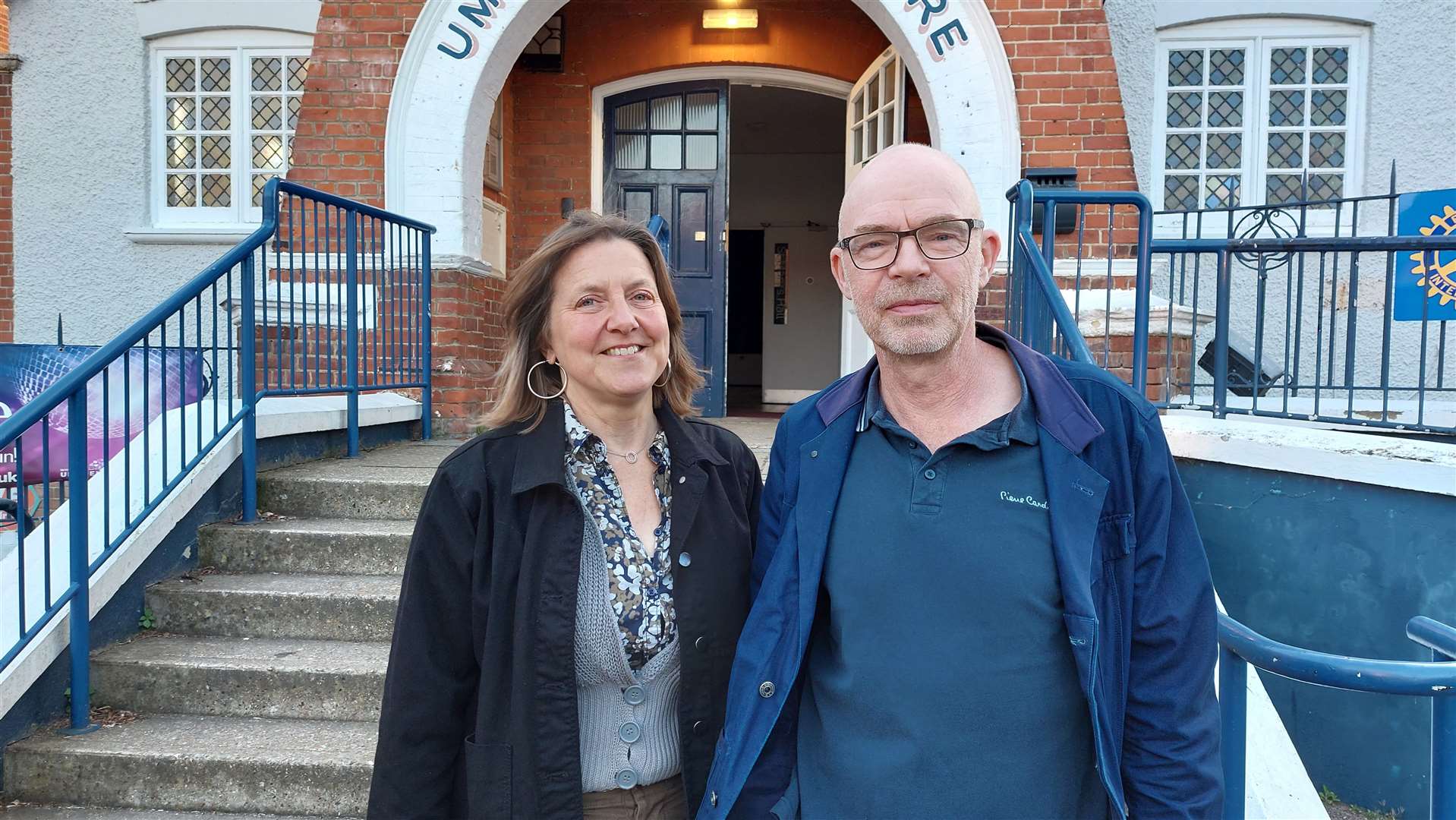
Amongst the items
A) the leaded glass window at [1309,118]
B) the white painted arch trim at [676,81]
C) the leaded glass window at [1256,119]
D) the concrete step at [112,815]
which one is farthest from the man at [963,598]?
the leaded glass window at [1309,118]

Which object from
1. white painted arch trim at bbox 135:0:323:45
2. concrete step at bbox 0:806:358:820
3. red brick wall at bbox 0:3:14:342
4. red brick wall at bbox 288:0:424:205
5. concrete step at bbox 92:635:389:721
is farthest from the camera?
red brick wall at bbox 0:3:14:342

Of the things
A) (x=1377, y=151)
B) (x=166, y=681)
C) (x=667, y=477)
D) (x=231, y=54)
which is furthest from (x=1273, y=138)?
(x=231, y=54)

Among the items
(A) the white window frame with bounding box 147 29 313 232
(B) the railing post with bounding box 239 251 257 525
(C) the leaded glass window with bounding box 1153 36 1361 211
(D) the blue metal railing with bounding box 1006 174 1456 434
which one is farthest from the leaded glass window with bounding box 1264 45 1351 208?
(A) the white window frame with bounding box 147 29 313 232

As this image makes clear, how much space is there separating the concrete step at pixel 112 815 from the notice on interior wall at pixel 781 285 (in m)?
9.19

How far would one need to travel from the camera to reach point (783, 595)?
1413mm

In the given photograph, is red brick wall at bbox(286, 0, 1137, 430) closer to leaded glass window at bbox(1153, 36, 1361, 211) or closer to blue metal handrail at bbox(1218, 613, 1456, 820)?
leaded glass window at bbox(1153, 36, 1361, 211)

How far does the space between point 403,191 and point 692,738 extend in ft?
16.5

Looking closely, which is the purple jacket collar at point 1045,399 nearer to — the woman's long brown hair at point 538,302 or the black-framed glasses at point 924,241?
the black-framed glasses at point 924,241

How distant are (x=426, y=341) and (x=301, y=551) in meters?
2.06

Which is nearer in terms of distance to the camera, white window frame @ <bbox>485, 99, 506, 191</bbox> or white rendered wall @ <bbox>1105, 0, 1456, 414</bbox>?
white window frame @ <bbox>485, 99, 506, 191</bbox>

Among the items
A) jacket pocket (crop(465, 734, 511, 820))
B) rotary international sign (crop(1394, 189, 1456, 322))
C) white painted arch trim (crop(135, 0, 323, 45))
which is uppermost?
white painted arch trim (crop(135, 0, 323, 45))

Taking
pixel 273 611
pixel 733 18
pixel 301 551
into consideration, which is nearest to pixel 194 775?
pixel 273 611

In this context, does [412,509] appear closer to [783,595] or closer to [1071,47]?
[783,595]

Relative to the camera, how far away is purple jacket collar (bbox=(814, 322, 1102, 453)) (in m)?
1.31
